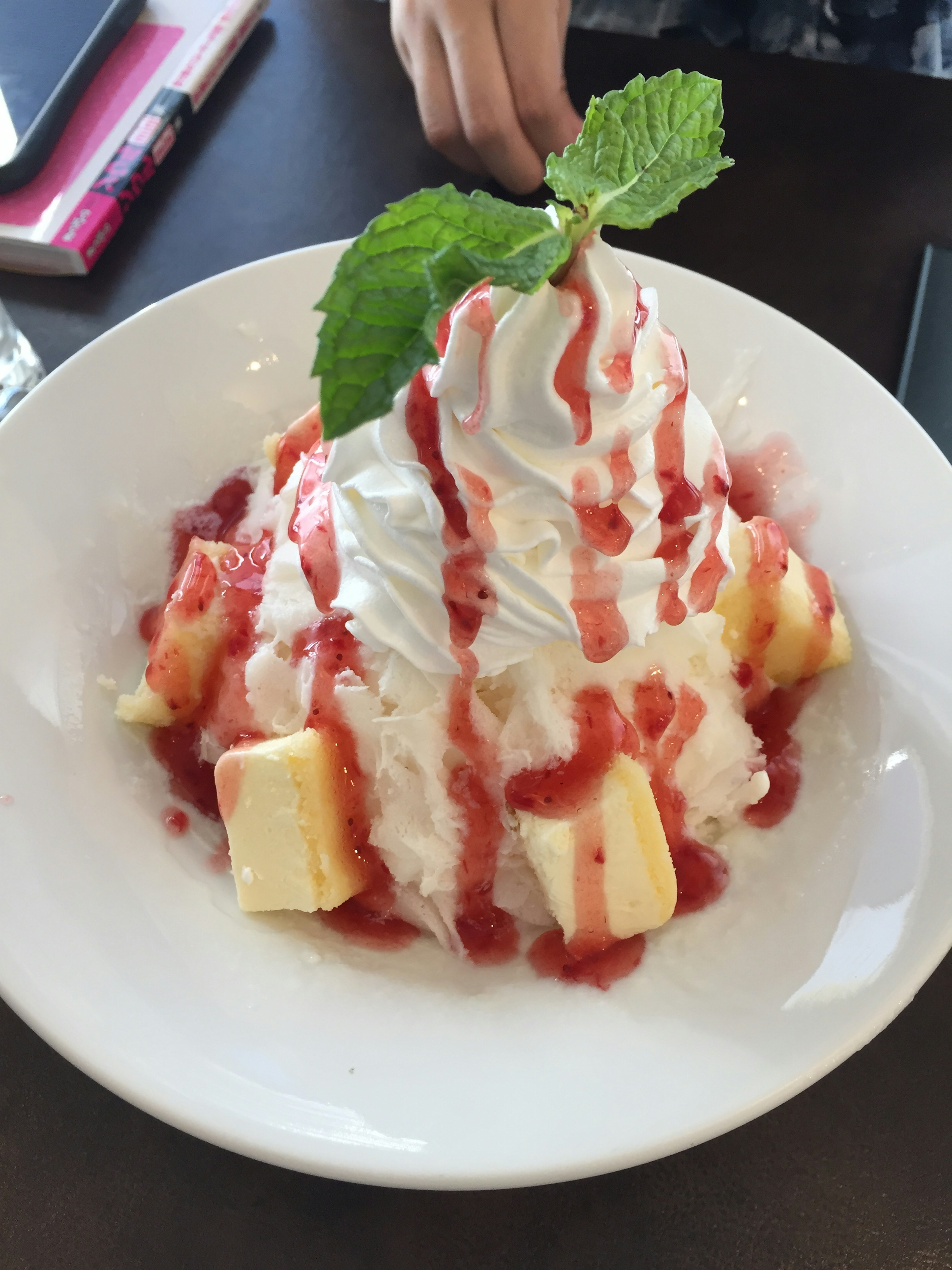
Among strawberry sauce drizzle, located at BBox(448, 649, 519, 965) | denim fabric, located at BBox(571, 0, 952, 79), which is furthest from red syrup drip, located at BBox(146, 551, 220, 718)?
denim fabric, located at BBox(571, 0, 952, 79)

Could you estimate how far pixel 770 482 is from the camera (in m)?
1.63

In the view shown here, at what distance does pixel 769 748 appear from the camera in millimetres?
1482

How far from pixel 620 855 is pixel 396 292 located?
75 centimetres

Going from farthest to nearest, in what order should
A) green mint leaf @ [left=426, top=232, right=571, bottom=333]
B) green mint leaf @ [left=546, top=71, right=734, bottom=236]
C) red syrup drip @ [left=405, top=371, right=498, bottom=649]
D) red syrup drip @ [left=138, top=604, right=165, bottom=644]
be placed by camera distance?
1. red syrup drip @ [left=138, top=604, right=165, bottom=644]
2. red syrup drip @ [left=405, top=371, right=498, bottom=649]
3. green mint leaf @ [left=546, top=71, right=734, bottom=236]
4. green mint leaf @ [left=426, top=232, right=571, bottom=333]

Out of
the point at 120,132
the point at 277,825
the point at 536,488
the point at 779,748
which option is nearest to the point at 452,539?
the point at 536,488

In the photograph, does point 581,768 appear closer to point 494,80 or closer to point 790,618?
point 790,618

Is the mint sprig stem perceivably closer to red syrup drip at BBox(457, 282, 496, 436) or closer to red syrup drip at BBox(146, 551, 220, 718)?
red syrup drip at BBox(457, 282, 496, 436)

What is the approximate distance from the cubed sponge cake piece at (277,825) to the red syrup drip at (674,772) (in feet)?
1.56

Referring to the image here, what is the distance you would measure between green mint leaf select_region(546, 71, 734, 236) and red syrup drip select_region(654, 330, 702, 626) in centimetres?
22

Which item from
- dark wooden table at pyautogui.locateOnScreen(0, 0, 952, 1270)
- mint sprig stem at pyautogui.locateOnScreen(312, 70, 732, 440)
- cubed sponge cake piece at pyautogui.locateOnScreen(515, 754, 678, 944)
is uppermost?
mint sprig stem at pyautogui.locateOnScreen(312, 70, 732, 440)

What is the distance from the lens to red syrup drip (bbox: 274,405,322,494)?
1595 mm

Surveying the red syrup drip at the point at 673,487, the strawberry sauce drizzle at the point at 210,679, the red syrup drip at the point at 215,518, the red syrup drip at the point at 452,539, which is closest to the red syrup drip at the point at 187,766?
the strawberry sauce drizzle at the point at 210,679

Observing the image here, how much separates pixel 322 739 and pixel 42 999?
458mm

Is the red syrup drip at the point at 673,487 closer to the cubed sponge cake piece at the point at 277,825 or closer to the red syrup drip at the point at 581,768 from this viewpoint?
the red syrup drip at the point at 581,768
